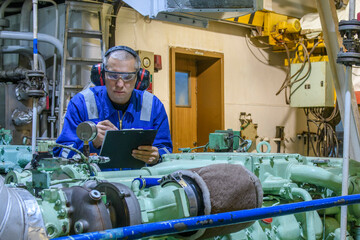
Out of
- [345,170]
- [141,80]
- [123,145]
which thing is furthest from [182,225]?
[141,80]

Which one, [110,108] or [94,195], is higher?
[110,108]

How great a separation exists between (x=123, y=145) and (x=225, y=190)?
1328mm

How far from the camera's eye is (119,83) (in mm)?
2945

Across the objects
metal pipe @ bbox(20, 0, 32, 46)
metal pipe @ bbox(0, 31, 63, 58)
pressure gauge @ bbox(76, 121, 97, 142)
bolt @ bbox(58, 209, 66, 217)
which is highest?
metal pipe @ bbox(20, 0, 32, 46)

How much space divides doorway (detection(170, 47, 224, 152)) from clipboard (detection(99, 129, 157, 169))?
4.15m

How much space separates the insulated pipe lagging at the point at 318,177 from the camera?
2785mm

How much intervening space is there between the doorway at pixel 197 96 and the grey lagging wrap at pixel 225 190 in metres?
5.43

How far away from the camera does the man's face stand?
295 cm

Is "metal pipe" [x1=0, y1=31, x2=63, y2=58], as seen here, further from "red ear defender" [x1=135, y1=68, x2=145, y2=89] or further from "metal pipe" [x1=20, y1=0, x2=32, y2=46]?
"red ear defender" [x1=135, y1=68, x2=145, y2=89]

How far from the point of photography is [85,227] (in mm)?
1230

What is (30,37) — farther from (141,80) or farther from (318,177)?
(318,177)

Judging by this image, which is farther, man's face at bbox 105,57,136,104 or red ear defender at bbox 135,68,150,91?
red ear defender at bbox 135,68,150,91

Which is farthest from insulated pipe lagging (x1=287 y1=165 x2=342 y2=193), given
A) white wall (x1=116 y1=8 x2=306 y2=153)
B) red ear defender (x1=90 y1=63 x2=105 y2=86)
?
white wall (x1=116 y1=8 x2=306 y2=153)

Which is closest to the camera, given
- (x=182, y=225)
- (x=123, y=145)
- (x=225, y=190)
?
(x=182, y=225)
